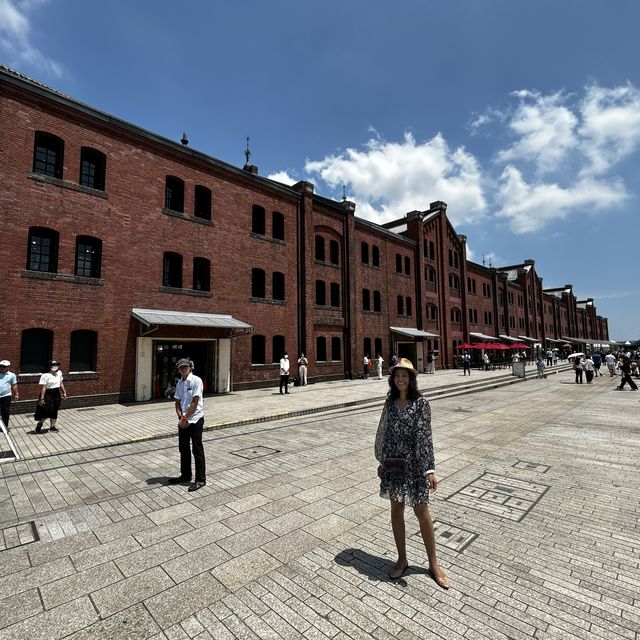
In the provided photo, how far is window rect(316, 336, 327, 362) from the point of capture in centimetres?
2350

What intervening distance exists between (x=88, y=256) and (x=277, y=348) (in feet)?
32.9

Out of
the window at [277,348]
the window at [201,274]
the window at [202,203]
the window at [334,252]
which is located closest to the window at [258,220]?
the window at [202,203]

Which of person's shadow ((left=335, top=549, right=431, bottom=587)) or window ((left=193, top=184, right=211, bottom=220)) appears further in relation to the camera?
window ((left=193, top=184, right=211, bottom=220))

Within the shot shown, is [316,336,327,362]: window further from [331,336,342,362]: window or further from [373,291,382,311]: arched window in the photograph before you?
[373,291,382,311]: arched window

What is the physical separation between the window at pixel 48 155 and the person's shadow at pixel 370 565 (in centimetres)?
1599

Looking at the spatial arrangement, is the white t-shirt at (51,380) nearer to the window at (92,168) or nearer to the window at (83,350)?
the window at (83,350)

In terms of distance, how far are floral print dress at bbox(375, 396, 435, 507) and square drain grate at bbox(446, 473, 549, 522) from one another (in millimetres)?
2089

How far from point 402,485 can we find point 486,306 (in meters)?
44.0

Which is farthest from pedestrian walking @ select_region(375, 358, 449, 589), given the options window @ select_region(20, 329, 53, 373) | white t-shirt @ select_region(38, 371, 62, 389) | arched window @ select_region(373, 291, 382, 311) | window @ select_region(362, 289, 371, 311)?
arched window @ select_region(373, 291, 382, 311)

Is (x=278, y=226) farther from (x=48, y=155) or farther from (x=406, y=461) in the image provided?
(x=406, y=461)

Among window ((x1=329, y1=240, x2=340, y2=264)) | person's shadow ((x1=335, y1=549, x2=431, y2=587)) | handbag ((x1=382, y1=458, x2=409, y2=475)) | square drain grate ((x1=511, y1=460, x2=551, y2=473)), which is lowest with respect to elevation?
square drain grate ((x1=511, y1=460, x2=551, y2=473))

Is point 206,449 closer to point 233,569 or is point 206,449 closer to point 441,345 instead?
point 233,569

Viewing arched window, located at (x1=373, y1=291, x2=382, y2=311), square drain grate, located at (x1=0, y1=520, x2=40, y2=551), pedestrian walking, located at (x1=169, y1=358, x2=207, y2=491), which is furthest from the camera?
arched window, located at (x1=373, y1=291, x2=382, y2=311)

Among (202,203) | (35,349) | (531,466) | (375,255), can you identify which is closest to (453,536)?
(531,466)
